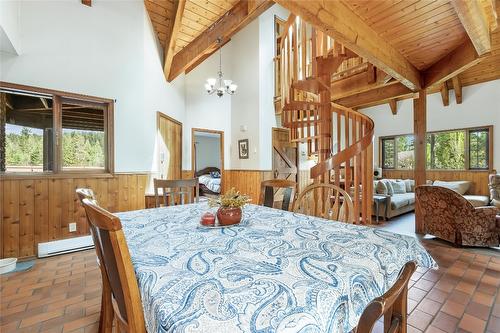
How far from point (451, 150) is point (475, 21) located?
5652 millimetres

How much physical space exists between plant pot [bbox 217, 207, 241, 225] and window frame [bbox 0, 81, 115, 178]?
258cm

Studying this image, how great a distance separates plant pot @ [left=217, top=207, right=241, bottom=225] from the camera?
1.36 metres

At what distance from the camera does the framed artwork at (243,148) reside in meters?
5.73

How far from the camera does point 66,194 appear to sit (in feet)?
9.75

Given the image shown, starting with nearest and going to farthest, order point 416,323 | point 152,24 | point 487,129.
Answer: point 416,323, point 152,24, point 487,129

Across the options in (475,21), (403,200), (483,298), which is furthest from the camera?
(403,200)

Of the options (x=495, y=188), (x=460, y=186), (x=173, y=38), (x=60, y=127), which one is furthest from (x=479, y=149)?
(x=60, y=127)

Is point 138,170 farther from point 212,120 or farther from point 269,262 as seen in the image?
point 269,262

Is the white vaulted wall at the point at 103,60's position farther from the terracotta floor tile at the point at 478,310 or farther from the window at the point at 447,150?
the window at the point at 447,150

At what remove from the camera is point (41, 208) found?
9.26ft

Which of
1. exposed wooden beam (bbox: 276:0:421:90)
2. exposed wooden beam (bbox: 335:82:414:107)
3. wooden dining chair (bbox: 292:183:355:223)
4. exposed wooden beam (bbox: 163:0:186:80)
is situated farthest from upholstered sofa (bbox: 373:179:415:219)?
exposed wooden beam (bbox: 163:0:186:80)

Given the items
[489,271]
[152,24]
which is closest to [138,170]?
[152,24]

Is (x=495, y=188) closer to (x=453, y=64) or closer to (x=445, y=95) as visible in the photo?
(x=445, y=95)

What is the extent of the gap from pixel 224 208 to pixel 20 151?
2902mm
